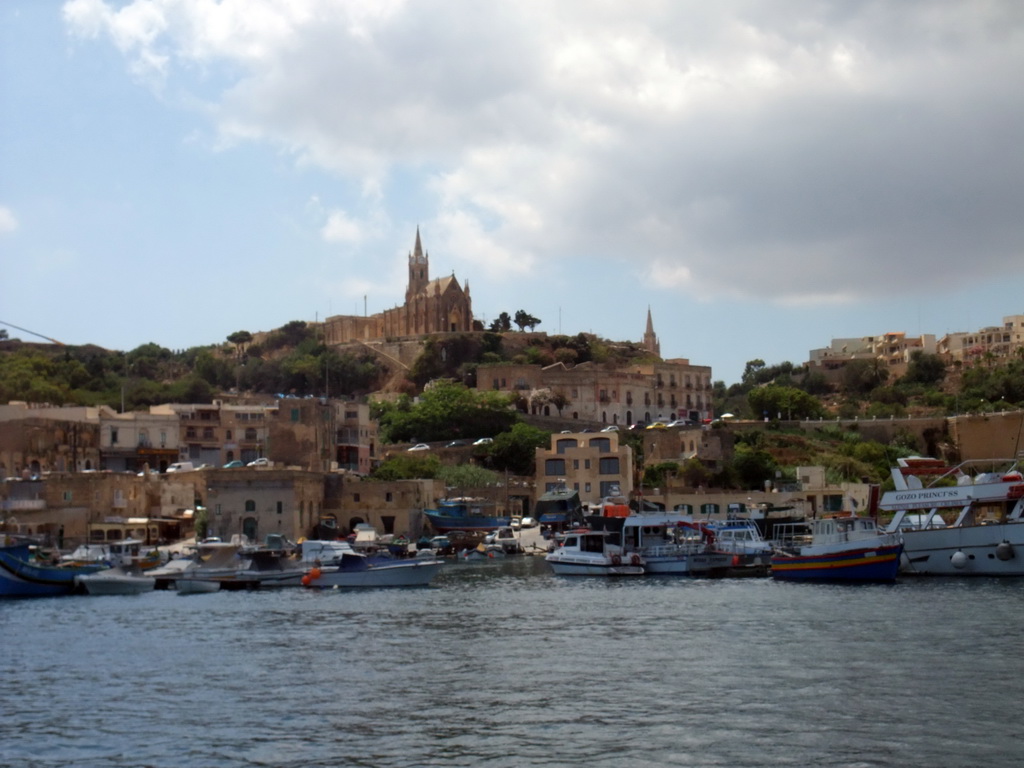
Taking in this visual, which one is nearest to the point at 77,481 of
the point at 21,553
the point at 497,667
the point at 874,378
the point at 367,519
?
the point at 367,519

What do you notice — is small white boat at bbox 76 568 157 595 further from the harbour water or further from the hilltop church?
the hilltop church

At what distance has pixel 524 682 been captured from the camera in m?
23.4

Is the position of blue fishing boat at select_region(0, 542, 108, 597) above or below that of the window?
below

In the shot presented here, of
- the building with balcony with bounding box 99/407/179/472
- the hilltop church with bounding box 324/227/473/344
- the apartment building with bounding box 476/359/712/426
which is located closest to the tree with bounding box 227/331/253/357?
the hilltop church with bounding box 324/227/473/344

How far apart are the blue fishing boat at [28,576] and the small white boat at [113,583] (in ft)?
1.63

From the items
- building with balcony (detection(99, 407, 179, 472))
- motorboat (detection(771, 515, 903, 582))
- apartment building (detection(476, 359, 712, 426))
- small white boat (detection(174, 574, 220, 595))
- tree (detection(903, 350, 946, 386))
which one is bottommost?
small white boat (detection(174, 574, 220, 595))

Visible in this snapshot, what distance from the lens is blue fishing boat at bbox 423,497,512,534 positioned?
213ft

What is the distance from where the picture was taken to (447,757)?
17953 millimetres

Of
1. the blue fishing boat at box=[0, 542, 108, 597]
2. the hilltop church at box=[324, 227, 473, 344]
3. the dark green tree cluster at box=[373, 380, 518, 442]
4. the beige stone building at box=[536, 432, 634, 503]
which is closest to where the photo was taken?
the blue fishing boat at box=[0, 542, 108, 597]

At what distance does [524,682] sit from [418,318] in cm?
9776

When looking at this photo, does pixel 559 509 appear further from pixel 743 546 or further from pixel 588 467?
pixel 743 546

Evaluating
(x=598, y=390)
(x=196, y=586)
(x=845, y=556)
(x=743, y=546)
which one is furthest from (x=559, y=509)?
(x=598, y=390)

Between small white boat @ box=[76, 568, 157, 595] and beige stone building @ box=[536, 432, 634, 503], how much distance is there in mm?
34008

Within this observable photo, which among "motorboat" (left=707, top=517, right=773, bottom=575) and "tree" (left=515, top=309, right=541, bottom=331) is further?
"tree" (left=515, top=309, right=541, bottom=331)
